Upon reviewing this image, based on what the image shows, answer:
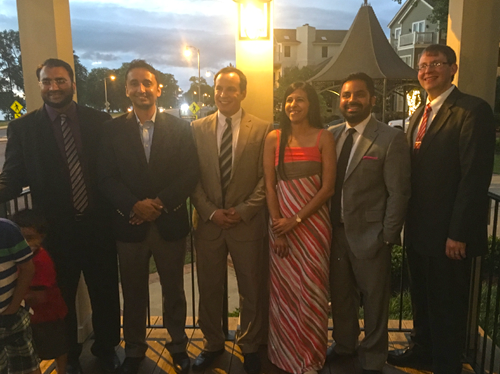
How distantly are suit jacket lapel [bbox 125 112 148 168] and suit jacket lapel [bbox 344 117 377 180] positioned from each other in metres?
1.41

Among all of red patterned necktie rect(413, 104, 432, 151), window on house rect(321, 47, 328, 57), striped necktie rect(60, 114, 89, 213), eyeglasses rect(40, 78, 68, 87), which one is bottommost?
striped necktie rect(60, 114, 89, 213)

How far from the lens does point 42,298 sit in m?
2.34

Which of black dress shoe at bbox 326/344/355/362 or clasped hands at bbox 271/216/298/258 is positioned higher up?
clasped hands at bbox 271/216/298/258

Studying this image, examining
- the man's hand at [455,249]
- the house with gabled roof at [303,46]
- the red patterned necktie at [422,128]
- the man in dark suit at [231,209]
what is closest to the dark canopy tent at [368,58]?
the red patterned necktie at [422,128]

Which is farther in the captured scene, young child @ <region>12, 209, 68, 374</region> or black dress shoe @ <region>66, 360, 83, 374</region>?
black dress shoe @ <region>66, 360, 83, 374</region>

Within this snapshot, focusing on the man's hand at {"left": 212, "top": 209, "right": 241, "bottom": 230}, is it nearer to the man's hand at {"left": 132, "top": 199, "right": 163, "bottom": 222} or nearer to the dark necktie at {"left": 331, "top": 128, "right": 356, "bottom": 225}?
the man's hand at {"left": 132, "top": 199, "right": 163, "bottom": 222}

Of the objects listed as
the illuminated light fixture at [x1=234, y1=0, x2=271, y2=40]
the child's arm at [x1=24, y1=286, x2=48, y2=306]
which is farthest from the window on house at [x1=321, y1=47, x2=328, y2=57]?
the child's arm at [x1=24, y1=286, x2=48, y2=306]

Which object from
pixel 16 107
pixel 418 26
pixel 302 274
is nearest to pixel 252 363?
pixel 302 274

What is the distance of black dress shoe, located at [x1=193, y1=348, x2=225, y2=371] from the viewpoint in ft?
9.50

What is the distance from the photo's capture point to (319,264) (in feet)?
9.00

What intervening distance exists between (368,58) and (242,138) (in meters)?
7.72

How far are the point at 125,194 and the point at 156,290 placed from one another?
2816mm

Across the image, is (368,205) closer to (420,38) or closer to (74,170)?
(74,170)

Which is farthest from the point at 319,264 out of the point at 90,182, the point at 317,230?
the point at 90,182
